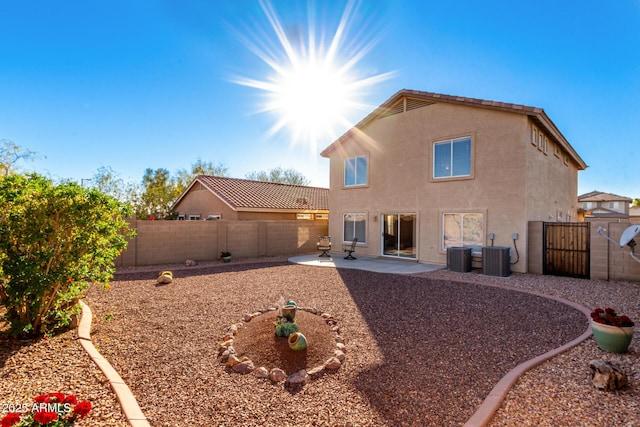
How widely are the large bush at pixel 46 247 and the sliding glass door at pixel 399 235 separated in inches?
483

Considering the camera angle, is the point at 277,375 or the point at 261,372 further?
the point at 261,372

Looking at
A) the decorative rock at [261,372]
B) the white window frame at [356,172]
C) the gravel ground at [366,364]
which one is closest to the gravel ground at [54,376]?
the gravel ground at [366,364]

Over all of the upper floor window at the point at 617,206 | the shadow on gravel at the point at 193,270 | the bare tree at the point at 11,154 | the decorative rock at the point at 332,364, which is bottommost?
the shadow on gravel at the point at 193,270

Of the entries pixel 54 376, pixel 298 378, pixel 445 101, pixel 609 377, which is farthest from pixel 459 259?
pixel 54 376

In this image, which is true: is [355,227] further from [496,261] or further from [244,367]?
[244,367]

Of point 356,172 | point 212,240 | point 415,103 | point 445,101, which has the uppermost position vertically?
point 415,103

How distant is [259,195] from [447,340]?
18504 millimetres

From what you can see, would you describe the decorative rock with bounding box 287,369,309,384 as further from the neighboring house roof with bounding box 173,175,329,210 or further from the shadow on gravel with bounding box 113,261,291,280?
the neighboring house roof with bounding box 173,175,329,210

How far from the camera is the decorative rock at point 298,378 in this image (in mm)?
3898

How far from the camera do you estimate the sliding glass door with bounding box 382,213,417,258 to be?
14.8 meters

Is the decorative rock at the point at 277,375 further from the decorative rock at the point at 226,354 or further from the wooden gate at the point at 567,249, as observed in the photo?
the wooden gate at the point at 567,249

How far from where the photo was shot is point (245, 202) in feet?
64.9

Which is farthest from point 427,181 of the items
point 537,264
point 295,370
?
point 295,370

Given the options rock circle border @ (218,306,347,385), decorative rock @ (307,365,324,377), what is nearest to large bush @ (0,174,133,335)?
rock circle border @ (218,306,347,385)
